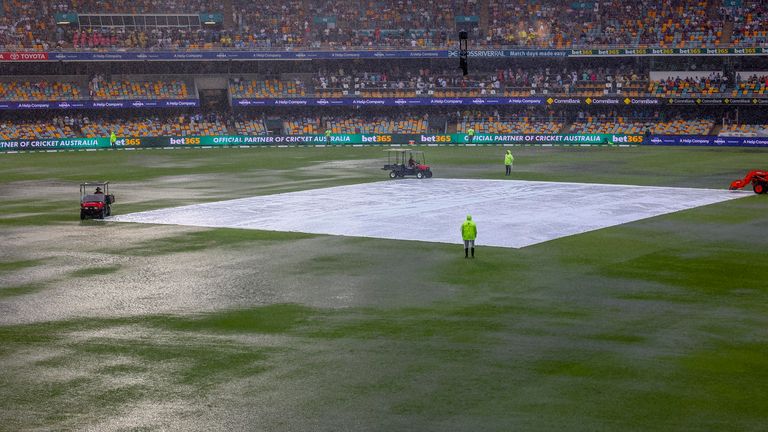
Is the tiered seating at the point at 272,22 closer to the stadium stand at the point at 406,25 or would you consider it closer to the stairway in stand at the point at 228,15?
the stadium stand at the point at 406,25

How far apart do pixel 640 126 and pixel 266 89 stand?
37793 mm

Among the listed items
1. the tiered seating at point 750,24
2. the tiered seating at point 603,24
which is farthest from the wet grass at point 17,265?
the tiered seating at point 750,24

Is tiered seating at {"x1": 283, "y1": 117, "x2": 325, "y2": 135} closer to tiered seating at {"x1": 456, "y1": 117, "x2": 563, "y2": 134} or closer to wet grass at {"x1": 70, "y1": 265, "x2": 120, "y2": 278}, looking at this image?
tiered seating at {"x1": 456, "y1": 117, "x2": 563, "y2": 134}

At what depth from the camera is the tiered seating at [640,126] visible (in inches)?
3071

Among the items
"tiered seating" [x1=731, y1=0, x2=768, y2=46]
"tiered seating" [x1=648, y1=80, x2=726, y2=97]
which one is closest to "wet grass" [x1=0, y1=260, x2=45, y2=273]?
"tiered seating" [x1=648, y1=80, x2=726, y2=97]

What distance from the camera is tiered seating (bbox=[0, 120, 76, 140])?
78.4 meters

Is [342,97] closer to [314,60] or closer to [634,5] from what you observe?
[314,60]

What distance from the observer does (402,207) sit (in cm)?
3766

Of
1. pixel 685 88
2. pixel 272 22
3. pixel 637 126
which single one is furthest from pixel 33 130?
pixel 685 88

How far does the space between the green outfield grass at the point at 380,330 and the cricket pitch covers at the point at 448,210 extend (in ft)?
5.39

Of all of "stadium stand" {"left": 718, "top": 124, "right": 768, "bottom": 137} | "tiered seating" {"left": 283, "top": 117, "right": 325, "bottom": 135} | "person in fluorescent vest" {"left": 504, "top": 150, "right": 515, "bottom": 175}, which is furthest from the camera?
"tiered seating" {"left": 283, "top": 117, "right": 325, "bottom": 135}

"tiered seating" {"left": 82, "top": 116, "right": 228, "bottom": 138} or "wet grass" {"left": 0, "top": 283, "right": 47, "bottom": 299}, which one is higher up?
"tiered seating" {"left": 82, "top": 116, "right": 228, "bottom": 138}

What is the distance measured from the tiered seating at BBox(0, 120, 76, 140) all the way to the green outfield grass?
48.3 meters

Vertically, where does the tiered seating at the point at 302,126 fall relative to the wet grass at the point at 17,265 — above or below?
above
